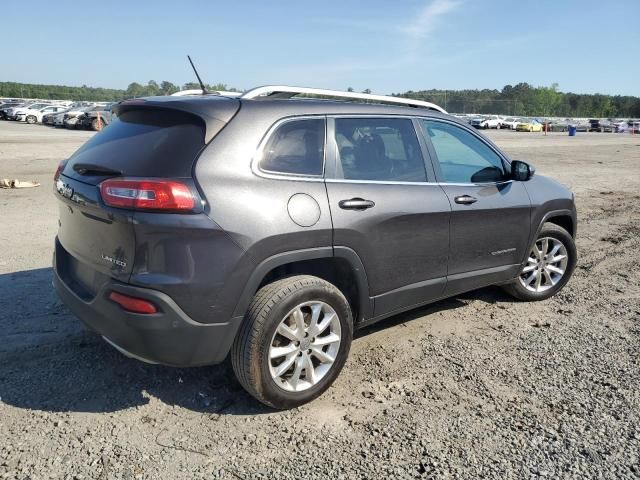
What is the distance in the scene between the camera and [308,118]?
330 cm

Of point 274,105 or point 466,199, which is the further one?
point 466,199

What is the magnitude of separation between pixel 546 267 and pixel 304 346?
9.65 ft

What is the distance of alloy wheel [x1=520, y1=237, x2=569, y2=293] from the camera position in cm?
497

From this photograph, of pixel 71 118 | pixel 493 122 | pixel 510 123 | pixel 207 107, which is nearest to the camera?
pixel 207 107

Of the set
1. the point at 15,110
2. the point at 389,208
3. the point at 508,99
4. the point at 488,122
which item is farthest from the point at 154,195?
the point at 508,99

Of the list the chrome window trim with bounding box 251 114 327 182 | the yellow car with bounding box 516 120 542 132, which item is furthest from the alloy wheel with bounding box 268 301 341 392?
the yellow car with bounding box 516 120 542 132

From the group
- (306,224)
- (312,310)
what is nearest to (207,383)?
(312,310)

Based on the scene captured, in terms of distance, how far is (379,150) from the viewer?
3676 mm

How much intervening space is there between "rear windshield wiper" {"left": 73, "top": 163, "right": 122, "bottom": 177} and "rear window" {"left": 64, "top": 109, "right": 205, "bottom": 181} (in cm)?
2

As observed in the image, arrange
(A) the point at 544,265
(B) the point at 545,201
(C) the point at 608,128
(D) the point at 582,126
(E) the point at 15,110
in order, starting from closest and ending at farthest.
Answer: (B) the point at 545,201 < (A) the point at 544,265 < (E) the point at 15,110 < (C) the point at 608,128 < (D) the point at 582,126

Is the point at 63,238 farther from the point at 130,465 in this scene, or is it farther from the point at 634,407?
the point at 634,407

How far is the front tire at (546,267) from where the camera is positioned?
16.3 ft

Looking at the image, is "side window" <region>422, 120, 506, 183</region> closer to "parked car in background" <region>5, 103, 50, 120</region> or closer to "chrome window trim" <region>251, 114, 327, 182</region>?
"chrome window trim" <region>251, 114, 327, 182</region>

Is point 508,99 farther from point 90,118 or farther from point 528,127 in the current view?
point 90,118
